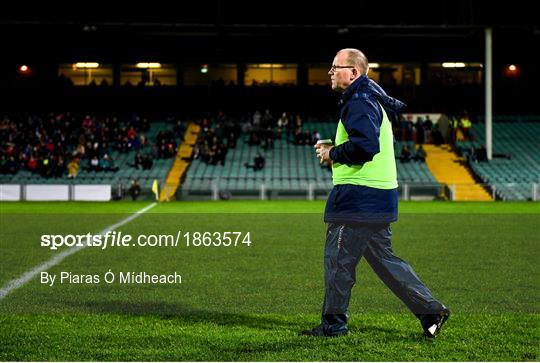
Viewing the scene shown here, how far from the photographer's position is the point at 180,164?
42.3m

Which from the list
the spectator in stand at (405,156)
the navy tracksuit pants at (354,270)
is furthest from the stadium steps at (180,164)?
the navy tracksuit pants at (354,270)

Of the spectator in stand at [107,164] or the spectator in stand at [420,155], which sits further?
the spectator in stand at [420,155]

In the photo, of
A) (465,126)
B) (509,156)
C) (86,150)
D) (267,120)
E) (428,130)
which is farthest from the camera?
(267,120)

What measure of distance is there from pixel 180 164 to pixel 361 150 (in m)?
36.2

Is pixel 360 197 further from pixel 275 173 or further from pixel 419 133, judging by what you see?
pixel 419 133

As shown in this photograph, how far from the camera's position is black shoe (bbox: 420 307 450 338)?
6.77 metres

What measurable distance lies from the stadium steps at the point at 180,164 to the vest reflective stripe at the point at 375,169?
2932 centimetres

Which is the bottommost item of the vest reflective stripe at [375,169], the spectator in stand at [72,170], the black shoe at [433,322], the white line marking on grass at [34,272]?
the white line marking on grass at [34,272]

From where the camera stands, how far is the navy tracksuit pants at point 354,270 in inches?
264

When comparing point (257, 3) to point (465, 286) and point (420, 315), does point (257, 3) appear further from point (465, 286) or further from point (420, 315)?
point (420, 315)

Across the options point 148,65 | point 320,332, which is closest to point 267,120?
point 148,65

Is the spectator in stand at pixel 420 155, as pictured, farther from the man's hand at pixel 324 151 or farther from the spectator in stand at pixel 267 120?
the man's hand at pixel 324 151

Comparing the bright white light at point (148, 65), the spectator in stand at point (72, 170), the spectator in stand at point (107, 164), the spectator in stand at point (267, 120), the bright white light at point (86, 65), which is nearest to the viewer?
the spectator in stand at point (72, 170)

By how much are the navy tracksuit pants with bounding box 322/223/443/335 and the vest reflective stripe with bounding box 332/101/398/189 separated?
0.33 m
